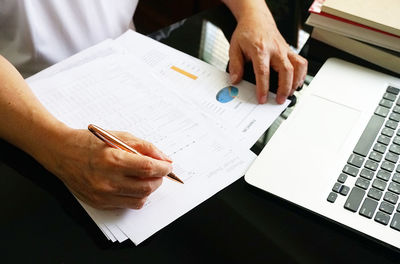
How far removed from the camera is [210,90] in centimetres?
78

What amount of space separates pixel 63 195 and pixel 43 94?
23cm

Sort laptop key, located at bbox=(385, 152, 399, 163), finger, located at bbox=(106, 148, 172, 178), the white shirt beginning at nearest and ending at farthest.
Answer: finger, located at bbox=(106, 148, 172, 178) < laptop key, located at bbox=(385, 152, 399, 163) < the white shirt

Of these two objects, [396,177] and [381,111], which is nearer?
[396,177]

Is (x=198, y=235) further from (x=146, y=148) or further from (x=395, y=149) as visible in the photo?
(x=395, y=149)

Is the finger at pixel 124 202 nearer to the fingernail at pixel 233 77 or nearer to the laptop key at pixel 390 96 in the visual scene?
the fingernail at pixel 233 77

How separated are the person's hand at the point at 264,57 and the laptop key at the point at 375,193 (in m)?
0.25

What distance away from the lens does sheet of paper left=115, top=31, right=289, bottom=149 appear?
27.9 inches

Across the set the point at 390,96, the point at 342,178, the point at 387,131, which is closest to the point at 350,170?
the point at 342,178

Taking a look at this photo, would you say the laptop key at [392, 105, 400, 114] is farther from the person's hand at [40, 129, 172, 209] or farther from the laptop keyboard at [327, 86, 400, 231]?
the person's hand at [40, 129, 172, 209]

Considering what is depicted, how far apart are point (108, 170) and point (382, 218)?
0.41 metres

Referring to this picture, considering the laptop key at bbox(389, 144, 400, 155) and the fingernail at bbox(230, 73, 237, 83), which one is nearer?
the laptop key at bbox(389, 144, 400, 155)

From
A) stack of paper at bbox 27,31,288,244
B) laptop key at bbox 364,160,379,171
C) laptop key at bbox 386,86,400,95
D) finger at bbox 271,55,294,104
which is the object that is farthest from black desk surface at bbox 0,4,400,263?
laptop key at bbox 386,86,400,95

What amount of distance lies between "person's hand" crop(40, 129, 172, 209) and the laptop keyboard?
28 centimetres

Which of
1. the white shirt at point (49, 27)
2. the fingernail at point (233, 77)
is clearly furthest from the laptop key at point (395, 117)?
the white shirt at point (49, 27)
